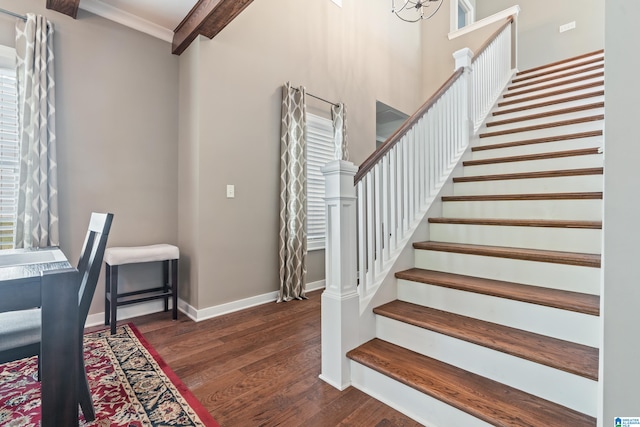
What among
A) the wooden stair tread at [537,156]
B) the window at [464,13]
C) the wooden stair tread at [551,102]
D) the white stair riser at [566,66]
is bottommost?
the wooden stair tread at [537,156]

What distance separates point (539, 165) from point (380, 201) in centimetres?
148

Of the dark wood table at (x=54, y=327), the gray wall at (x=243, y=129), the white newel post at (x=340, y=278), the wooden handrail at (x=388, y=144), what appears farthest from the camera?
the gray wall at (x=243, y=129)

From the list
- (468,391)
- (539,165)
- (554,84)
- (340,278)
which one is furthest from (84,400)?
(554,84)

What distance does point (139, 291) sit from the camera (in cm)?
270

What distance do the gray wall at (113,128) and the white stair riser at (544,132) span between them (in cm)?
320

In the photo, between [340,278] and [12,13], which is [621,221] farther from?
[12,13]

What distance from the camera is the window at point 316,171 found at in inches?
144

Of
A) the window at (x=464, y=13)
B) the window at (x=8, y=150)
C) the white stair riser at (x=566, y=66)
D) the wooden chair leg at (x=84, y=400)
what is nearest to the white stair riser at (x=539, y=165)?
the white stair riser at (x=566, y=66)

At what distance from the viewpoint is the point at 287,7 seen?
338 cm

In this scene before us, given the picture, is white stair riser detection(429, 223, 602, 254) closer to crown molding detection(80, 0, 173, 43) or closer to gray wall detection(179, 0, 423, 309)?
gray wall detection(179, 0, 423, 309)

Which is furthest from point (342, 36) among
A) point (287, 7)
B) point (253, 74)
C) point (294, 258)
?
point (294, 258)

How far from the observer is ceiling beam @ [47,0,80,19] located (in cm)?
226

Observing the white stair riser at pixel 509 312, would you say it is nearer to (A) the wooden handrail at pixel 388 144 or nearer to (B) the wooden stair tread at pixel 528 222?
(B) the wooden stair tread at pixel 528 222

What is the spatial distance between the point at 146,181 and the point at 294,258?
5.39ft
